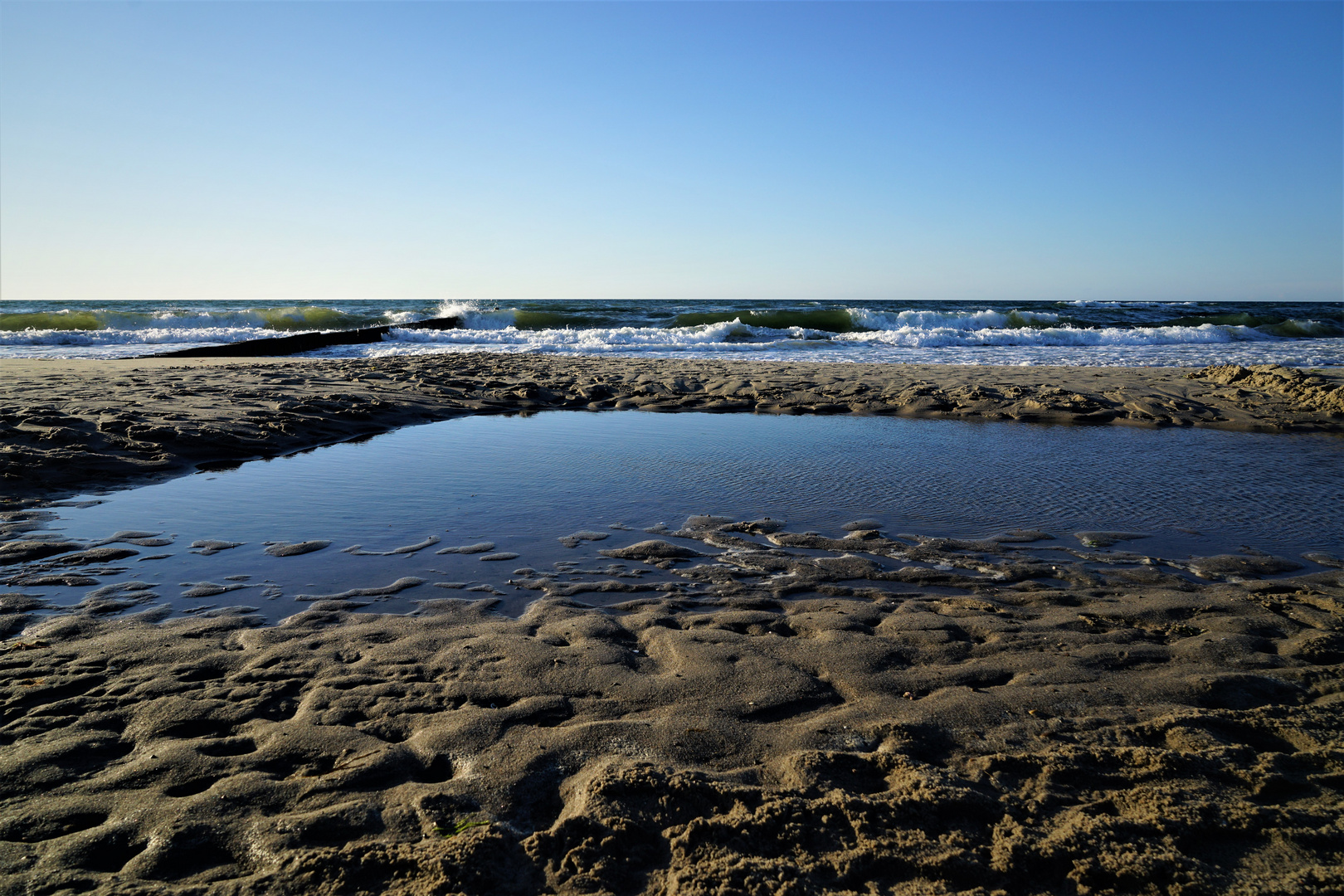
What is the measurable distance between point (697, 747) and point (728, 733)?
0.12m

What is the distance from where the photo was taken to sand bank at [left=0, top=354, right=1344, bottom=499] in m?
5.77

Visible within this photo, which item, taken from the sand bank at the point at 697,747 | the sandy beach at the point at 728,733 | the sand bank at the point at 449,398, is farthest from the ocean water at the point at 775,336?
the sand bank at the point at 697,747

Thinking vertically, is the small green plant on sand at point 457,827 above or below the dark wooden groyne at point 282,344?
below

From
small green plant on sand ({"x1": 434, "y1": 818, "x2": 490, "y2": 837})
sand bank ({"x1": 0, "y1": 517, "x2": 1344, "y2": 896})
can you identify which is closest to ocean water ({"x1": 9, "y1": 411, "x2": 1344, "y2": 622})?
sand bank ({"x1": 0, "y1": 517, "x2": 1344, "y2": 896})

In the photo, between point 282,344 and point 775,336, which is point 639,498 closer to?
point 282,344

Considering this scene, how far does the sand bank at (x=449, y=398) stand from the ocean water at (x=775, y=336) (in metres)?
3.97

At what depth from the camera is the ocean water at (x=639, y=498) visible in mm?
3617

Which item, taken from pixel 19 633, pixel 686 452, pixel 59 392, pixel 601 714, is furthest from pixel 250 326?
pixel 601 714

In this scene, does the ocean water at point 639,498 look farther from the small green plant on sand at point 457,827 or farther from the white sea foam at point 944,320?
the white sea foam at point 944,320

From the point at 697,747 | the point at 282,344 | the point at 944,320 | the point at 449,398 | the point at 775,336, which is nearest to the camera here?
the point at 697,747

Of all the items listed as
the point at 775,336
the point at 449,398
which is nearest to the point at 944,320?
the point at 775,336

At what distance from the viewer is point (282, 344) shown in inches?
612

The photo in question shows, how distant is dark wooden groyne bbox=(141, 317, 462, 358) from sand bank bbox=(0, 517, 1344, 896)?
41.0 feet

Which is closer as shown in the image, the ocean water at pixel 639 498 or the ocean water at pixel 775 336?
the ocean water at pixel 639 498
